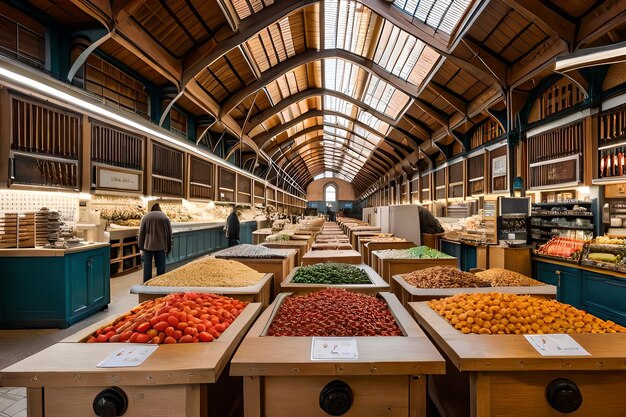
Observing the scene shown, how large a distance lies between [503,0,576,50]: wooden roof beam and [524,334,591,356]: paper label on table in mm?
5951

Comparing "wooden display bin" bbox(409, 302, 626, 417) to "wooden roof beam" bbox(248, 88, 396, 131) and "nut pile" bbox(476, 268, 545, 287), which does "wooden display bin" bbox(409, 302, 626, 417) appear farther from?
"wooden roof beam" bbox(248, 88, 396, 131)

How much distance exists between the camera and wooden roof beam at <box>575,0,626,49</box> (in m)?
4.88

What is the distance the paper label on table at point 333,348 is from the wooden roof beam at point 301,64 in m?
10.2

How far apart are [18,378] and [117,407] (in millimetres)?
370

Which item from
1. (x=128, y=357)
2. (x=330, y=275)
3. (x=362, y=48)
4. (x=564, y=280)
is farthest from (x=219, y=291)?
(x=362, y=48)

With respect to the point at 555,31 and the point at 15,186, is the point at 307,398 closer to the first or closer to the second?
the point at 15,186

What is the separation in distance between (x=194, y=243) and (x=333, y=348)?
908 cm

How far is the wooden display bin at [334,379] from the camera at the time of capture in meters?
1.32

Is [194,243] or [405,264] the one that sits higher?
[405,264]

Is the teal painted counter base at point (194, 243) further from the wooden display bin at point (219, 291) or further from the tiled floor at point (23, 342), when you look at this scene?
the wooden display bin at point (219, 291)

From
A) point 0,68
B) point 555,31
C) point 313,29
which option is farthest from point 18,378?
point 313,29

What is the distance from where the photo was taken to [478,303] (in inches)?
77.4

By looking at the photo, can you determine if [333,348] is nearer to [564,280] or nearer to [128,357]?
[128,357]

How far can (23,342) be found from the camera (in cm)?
365
